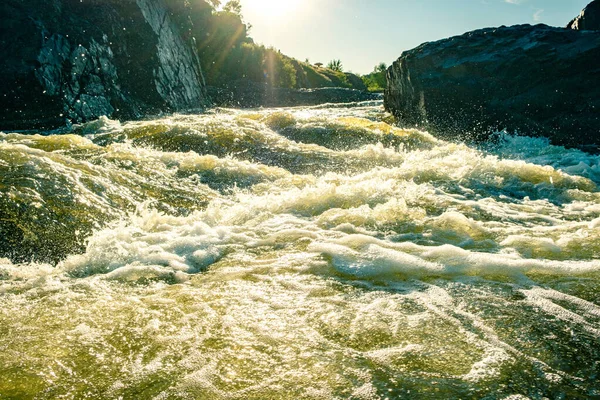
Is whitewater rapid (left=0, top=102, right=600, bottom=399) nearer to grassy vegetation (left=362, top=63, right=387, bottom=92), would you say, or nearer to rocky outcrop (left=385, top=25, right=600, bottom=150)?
rocky outcrop (left=385, top=25, right=600, bottom=150)

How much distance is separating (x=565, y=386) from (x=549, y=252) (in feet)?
5.99

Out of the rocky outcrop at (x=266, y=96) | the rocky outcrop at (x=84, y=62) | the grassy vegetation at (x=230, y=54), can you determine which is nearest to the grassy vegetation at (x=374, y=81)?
the grassy vegetation at (x=230, y=54)

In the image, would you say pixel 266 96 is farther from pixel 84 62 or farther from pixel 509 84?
Result: pixel 509 84

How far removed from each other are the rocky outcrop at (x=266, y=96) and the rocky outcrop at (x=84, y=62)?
17.7 feet

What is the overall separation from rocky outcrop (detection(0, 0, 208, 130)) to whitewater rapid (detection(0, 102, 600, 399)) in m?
5.68

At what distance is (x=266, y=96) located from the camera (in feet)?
79.9

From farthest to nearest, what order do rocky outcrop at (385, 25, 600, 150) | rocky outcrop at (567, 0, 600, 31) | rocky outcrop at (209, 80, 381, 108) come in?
rocky outcrop at (209, 80, 381, 108) → rocky outcrop at (567, 0, 600, 31) → rocky outcrop at (385, 25, 600, 150)

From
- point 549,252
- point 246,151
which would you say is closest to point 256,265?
point 549,252

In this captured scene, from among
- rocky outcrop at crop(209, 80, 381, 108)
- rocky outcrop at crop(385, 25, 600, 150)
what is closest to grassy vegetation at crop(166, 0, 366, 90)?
rocky outcrop at crop(209, 80, 381, 108)

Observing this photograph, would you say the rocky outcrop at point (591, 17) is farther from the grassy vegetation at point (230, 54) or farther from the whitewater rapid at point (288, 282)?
the grassy vegetation at point (230, 54)

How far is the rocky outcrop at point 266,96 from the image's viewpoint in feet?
76.6

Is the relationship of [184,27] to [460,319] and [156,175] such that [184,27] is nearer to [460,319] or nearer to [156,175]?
[156,175]

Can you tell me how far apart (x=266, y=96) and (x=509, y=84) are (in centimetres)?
1571

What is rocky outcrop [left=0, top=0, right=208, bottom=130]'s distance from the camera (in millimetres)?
10398
